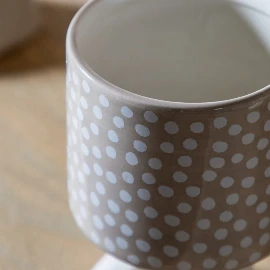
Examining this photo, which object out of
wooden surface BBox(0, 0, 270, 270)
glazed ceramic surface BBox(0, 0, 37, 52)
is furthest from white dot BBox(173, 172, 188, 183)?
glazed ceramic surface BBox(0, 0, 37, 52)

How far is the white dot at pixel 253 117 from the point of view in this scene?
0.26 metres

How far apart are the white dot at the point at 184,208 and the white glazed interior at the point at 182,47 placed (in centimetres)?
10

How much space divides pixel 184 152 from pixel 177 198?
0.09 feet

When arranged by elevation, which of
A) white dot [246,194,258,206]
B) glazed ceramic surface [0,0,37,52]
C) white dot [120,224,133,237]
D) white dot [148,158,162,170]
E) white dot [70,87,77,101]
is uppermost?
white dot [70,87,77,101]

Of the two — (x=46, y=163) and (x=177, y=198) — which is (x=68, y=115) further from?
(x=46, y=163)

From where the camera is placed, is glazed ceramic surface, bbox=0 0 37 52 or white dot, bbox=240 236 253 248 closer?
white dot, bbox=240 236 253 248

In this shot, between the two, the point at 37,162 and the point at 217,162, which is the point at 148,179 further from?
the point at 37,162

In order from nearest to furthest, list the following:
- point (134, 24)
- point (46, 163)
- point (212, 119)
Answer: point (212, 119) < point (134, 24) < point (46, 163)

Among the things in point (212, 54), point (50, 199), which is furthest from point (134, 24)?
point (50, 199)

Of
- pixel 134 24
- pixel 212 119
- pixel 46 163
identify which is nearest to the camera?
pixel 212 119

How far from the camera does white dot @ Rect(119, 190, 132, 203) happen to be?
0.29 metres

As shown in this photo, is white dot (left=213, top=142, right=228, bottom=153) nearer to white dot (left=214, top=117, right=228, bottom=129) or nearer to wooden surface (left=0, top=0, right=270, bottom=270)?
white dot (left=214, top=117, right=228, bottom=129)

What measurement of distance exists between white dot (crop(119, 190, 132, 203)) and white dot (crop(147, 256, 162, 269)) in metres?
0.04

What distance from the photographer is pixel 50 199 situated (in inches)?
18.2
